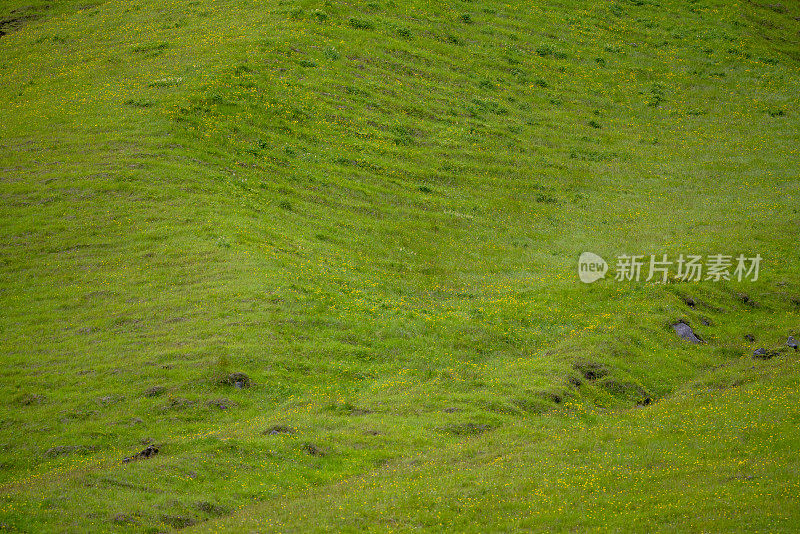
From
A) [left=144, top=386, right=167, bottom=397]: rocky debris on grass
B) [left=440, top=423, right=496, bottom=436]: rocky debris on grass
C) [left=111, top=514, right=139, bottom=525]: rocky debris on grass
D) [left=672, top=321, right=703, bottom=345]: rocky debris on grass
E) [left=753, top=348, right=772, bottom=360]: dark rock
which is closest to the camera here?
[left=111, top=514, right=139, bottom=525]: rocky debris on grass

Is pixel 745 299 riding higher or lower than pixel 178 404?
lower

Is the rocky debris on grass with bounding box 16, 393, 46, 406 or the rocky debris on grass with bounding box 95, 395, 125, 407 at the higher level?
the rocky debris on grass with bounding box 16, 393, 46, 406

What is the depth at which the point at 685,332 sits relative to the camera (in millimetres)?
37781

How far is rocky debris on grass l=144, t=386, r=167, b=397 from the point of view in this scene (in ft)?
95.3

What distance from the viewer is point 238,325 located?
33.9m

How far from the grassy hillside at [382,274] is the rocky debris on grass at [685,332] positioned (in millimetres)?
706

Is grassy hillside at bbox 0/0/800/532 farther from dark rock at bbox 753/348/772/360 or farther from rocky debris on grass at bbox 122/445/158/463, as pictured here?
dark rock at bbox 753/348/772/360

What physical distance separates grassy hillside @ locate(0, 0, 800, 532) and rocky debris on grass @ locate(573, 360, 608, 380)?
0.22 meters

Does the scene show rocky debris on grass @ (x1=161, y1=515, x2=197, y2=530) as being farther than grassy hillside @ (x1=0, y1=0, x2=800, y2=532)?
No

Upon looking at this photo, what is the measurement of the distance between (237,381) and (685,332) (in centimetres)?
2572

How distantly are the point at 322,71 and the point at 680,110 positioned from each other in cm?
4130

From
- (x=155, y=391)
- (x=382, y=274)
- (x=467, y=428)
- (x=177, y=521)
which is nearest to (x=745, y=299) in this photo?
(x=467, y=428)

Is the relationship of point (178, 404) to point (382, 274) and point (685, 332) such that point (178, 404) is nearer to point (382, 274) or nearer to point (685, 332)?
point (382, 274)

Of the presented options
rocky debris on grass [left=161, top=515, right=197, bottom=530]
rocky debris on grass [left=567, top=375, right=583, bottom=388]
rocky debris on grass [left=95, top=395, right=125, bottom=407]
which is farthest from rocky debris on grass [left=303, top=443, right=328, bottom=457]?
rocky debris on grass [left=567, top=375, right=583, bottom=388]
